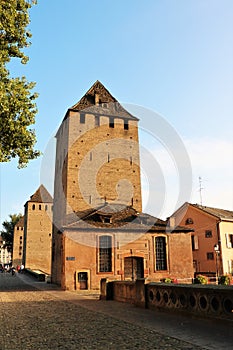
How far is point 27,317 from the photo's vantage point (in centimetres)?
1154

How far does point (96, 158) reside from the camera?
115 ft

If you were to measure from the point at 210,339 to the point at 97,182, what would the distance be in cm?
2713

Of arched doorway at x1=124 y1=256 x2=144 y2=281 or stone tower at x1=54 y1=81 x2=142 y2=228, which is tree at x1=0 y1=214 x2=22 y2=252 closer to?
stone tower at x1=54 y1=81 x2=142 y2=228

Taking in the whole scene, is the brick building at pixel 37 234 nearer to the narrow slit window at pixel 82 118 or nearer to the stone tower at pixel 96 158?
the stone tower at pixel 96 158

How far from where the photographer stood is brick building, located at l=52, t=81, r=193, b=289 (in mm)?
25391

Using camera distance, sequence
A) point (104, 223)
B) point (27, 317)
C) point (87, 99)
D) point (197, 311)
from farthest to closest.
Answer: point (87, 99) < point (104, 223) < point (27, 317) < point (197, 311)

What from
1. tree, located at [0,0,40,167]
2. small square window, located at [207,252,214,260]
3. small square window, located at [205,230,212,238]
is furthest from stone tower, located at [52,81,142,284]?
tree, located at [0,0,40,167]

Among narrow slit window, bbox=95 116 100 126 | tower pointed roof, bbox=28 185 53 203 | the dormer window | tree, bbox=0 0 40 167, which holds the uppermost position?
narrow slit window, bbox=95 116 100 126

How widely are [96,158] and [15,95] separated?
71.6 ft

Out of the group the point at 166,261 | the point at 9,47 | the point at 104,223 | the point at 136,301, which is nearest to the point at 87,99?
the point at 104,223

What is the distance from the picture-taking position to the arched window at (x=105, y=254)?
2592 centimetres

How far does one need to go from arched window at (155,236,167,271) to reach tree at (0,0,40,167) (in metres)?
16.3

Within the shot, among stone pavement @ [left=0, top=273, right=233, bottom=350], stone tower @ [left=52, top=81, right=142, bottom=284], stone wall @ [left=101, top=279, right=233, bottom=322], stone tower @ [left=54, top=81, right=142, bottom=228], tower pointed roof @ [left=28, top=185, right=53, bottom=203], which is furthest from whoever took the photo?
tower pointed roof @ [left=28, top=185, right=53, bottom=203]

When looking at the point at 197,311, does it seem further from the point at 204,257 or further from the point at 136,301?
the point at 204,257
